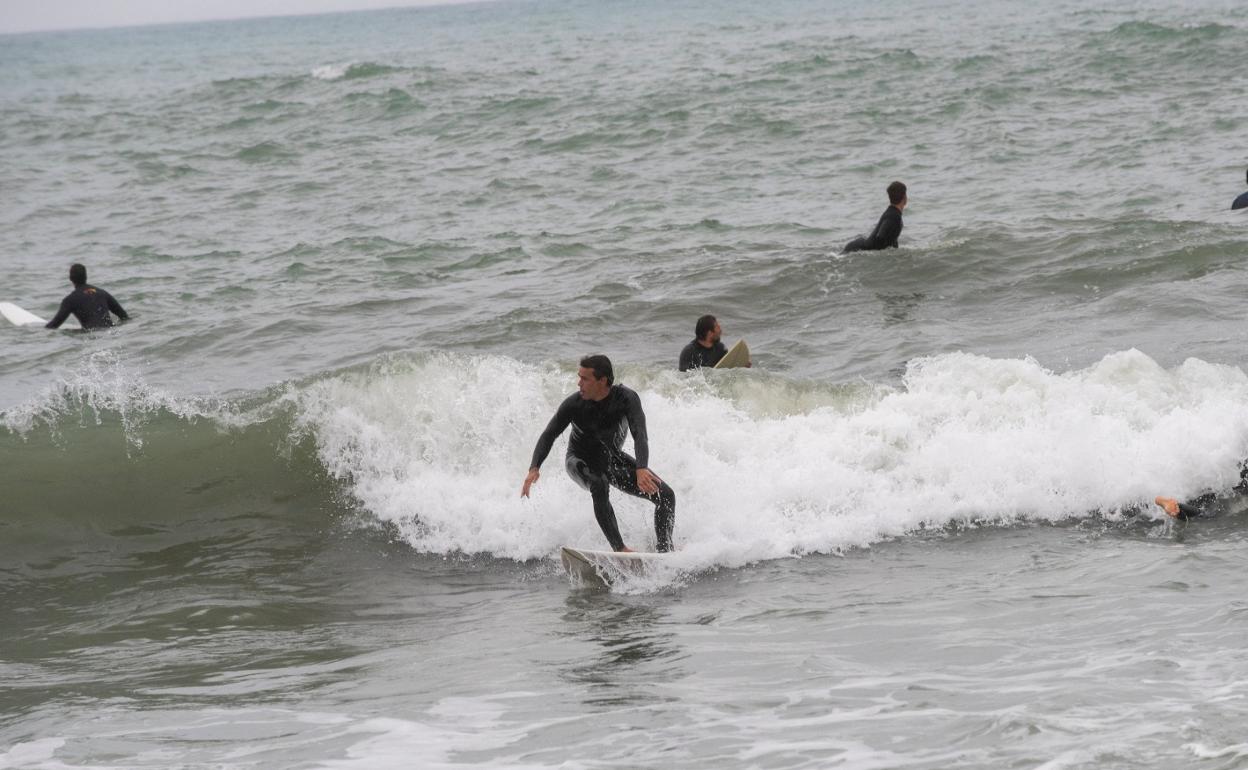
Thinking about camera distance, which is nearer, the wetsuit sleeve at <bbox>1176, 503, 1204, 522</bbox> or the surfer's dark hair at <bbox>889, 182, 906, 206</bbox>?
the wetsuit sleeve at <bbox>1176, 503, 1204, 522</bbox>

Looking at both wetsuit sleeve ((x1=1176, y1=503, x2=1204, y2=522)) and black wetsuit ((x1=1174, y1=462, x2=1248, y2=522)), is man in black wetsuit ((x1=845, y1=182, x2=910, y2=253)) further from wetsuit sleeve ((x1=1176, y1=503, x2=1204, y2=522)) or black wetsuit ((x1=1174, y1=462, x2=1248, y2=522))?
wetsuit sleeve ((x1=1176, y1=503, x2=1204, y2=522))

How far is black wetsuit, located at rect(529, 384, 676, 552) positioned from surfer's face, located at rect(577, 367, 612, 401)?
8 centimetres

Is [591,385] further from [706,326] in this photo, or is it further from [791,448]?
[706,326]

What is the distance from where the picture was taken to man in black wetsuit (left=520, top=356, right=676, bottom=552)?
354 inches

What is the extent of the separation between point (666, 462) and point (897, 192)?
704 centimetres

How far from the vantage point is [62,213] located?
25.4 meters

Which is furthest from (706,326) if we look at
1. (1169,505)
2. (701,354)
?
(1169,505)

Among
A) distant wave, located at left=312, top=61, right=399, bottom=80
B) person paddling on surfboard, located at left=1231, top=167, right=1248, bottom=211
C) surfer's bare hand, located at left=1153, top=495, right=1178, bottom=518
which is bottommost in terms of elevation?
surfer's bare hand, located at left=1153, top=495, right=1178, bottom=518

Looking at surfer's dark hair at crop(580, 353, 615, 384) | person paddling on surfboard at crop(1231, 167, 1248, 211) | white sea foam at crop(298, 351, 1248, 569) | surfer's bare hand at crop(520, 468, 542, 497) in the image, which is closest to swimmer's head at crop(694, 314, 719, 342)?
Result: white sea foam at crop(298, 351, 1248, 569)

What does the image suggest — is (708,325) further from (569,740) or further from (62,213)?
(62,213)

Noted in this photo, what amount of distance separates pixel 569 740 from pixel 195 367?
32.7 feet

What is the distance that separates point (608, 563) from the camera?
29.2 feet

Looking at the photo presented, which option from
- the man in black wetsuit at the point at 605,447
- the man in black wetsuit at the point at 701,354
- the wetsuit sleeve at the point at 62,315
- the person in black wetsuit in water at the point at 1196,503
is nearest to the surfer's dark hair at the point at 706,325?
the man in black wetsuit at the point at 701,354

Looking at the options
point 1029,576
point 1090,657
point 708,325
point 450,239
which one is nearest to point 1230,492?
point 1029,576
